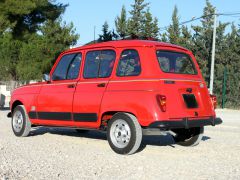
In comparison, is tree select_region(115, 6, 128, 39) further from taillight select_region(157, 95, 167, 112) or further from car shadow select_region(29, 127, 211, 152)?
taillight select_region(157, 95, 167, 112)

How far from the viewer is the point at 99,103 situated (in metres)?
8.16

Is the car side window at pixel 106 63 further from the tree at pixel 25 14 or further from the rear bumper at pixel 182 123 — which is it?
the tree at pixel 25 14

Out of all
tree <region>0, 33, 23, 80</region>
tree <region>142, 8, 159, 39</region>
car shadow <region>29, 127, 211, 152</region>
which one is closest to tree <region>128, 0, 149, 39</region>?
tree <region>142, 8, 159, 39</region>

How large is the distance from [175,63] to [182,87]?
65 centimetres

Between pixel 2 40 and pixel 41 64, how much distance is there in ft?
14.4

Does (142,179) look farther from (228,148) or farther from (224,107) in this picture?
(224,107)

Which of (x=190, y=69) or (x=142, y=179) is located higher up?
(x=190, y=69)

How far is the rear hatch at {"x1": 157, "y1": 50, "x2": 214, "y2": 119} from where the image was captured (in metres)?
7.55

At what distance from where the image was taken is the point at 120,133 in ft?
25.9

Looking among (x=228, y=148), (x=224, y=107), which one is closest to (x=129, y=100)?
(x=228, y=148)

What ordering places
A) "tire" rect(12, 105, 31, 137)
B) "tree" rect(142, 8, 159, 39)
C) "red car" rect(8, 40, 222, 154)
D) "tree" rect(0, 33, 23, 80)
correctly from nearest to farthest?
"red car" rect(8, 40, 222, 154) → "tire" rect(12, 105, 31, 137) → "tree" rect(0, 33, 23, 80) → "tree" rect(142, 8, 159, 39)

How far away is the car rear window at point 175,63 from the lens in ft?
26.3

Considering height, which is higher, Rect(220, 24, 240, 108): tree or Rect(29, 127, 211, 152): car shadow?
Rect(220, 24, 240, 108): tree

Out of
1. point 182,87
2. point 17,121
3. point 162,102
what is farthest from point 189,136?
point 17,121
